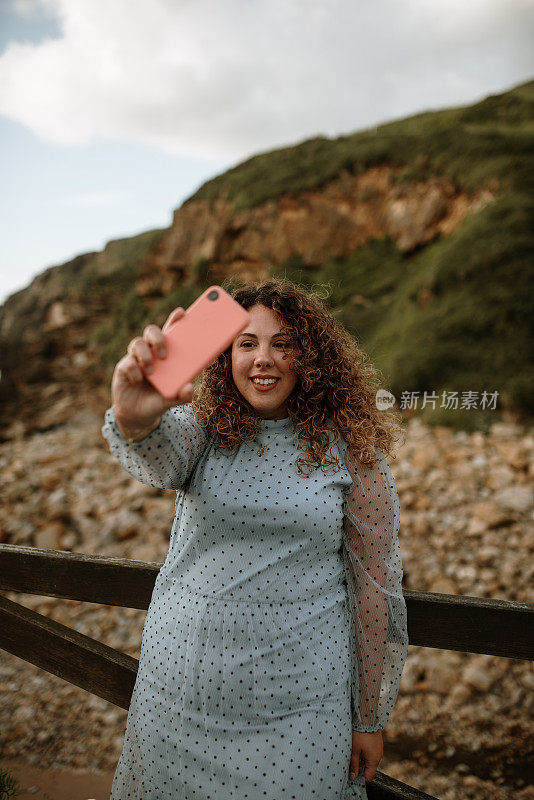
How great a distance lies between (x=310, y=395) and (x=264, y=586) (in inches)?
23.9

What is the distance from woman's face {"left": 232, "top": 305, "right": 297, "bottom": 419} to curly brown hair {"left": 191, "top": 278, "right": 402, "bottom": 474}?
0.12ft

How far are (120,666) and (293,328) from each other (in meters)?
1.24

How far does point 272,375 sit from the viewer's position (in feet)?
5.24

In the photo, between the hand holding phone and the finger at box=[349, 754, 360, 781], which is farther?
the finger at box=[349, 754, 360, 781]

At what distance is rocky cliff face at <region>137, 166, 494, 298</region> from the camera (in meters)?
12.0

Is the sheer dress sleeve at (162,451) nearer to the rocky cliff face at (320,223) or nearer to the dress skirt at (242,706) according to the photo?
the dress skirt at (242,706)

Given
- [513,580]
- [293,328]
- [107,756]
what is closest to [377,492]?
[293,328]

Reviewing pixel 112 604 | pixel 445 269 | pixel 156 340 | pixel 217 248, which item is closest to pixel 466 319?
pixel 445 269

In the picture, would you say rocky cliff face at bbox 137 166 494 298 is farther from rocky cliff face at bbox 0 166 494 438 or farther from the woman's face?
the woman's face

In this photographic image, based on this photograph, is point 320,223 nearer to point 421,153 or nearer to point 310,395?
point 421,153

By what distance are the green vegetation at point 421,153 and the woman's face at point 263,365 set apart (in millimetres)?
11110

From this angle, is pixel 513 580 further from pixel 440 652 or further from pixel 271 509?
pixel 271 509

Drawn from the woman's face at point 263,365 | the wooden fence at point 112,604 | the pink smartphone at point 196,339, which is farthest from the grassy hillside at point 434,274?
the pink smartphone at point 196,339

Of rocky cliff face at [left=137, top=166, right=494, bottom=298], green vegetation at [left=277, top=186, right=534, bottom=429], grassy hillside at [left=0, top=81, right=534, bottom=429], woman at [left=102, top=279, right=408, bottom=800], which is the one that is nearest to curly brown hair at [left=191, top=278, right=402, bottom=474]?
woman at [left=102, top=279, right=408, bottom=800]
